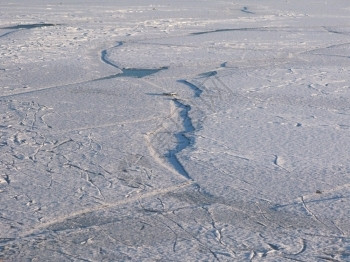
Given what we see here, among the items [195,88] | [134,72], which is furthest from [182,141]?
[134,72]

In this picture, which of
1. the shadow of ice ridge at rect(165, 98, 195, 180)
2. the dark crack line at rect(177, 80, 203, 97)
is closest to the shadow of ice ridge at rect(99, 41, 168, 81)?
the dark crack line at rect(177, 80, 203, 97)

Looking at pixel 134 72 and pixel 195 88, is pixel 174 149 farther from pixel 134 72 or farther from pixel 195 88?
pixel 134 72

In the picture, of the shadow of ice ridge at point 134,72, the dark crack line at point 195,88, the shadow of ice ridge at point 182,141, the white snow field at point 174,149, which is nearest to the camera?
the white snow field at point 174,149

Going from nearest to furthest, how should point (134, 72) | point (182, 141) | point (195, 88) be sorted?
point (182, 141), point (195, 88), point (134, 72)

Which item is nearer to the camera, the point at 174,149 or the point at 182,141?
the point at 174,149

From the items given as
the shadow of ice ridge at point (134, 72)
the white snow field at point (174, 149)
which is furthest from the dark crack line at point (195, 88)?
the shadow of ice ridge at point (134, 72)

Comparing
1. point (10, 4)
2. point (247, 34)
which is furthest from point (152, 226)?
point (10, 4)

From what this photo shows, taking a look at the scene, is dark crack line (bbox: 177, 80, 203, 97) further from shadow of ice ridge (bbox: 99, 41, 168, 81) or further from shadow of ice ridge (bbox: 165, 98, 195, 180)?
shadow of ice ridge (bbox: 99, 41, 168, 81)

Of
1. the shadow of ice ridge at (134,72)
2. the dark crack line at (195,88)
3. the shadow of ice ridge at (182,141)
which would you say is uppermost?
the shadow of ice ridge at (182,141)

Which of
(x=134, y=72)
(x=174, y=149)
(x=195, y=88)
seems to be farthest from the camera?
(x=134, y=72)

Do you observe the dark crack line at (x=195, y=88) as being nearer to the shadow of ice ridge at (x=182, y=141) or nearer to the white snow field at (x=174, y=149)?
the white snow field at (x=174, y=149)
